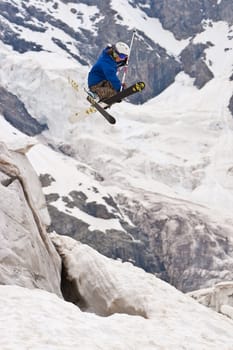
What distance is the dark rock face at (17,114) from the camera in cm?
13075

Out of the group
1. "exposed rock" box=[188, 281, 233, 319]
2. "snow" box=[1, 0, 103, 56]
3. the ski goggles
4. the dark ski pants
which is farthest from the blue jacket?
"snow" box=[1, 0, 103, 56]

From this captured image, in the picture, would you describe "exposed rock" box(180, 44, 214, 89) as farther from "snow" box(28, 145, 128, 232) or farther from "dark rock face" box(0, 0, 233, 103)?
"snow" box(28, 145, 128, 232)

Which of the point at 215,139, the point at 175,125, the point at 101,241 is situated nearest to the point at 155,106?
the point at 175,125

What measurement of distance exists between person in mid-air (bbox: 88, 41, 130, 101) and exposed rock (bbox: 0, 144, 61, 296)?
3.57 m

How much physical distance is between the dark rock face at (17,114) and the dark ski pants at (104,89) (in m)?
115

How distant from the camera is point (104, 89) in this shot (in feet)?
54.5

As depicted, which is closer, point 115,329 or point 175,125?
point 115,329

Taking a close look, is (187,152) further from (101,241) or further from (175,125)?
(101,241)

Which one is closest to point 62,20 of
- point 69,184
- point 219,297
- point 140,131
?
point 140,131

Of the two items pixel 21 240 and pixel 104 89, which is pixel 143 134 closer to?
pixel 104 89

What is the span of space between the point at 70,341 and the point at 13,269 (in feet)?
12.1

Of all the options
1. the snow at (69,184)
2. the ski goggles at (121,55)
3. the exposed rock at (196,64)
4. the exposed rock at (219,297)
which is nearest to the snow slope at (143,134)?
the snow at (69,184)

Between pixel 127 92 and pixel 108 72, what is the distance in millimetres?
685

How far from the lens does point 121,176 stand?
118562mm
